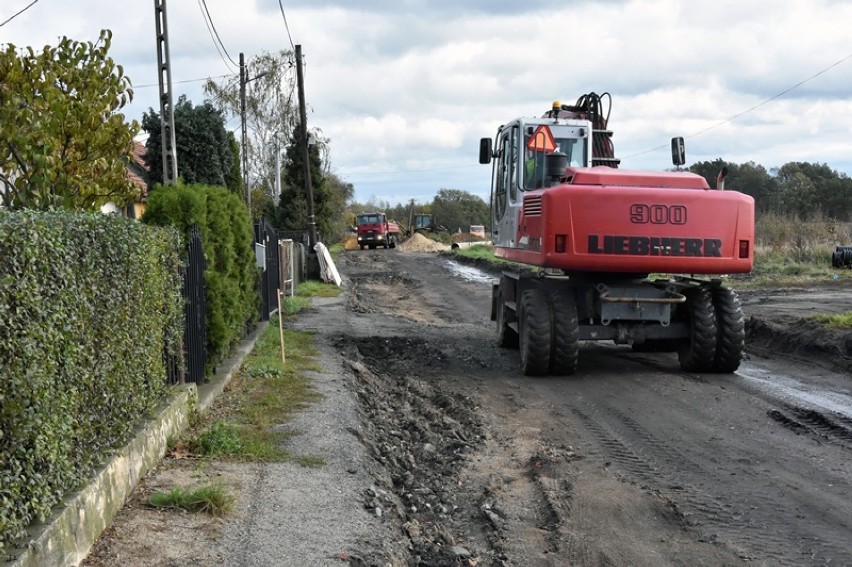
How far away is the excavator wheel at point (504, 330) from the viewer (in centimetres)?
1485

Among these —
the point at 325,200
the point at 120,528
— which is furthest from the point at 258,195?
the point at 120,528

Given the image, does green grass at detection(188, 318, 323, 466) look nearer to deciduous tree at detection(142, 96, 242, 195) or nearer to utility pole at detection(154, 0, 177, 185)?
utility pole at detection(154, 0, 177, 185)

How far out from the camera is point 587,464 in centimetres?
779

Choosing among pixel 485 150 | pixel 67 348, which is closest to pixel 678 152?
pixel 485 150

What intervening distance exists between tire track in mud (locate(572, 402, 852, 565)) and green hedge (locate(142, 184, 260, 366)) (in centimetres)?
422

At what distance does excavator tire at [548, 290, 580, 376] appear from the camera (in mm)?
11969

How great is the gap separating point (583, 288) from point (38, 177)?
282 inches

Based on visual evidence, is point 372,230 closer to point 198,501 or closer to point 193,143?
point 193,143

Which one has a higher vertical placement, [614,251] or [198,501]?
[614,251]

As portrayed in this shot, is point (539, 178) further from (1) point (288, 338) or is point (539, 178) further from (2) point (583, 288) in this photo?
(1) point (288, 338)

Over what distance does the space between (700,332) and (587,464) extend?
502cm

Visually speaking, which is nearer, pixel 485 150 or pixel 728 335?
pixel 728 335

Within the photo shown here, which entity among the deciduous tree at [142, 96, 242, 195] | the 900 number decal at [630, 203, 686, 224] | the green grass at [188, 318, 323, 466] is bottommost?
the green grass at [188, 318, 323, 466]

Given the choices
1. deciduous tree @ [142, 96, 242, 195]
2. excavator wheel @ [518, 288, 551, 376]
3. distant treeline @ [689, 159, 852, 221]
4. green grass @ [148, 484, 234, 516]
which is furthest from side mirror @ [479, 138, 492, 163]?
distant treeline @ [689, 159, 852, 221]
